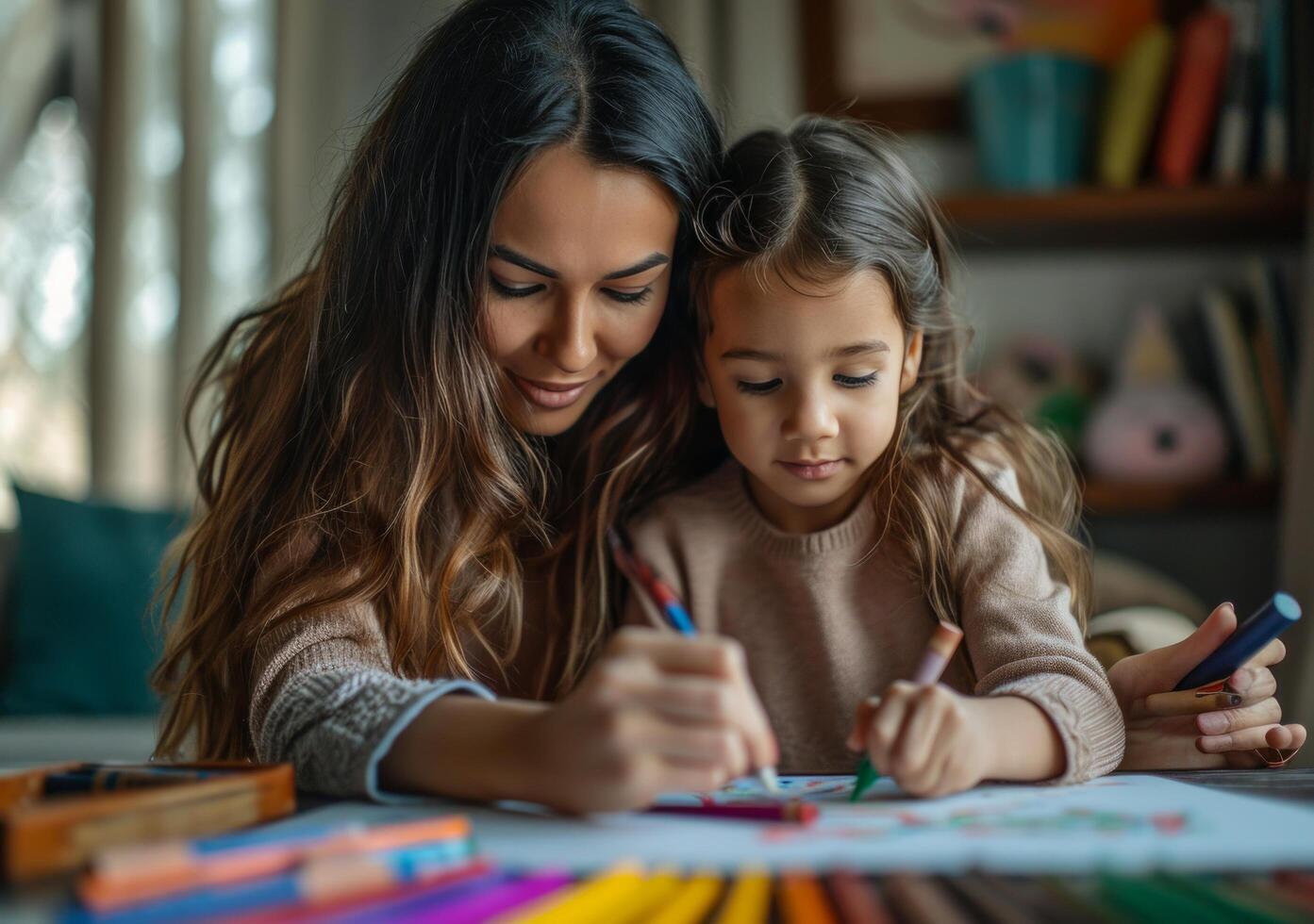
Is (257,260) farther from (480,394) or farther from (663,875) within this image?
(663,875)

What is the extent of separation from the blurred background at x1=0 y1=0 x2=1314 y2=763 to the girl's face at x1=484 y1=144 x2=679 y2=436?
0.78 meters

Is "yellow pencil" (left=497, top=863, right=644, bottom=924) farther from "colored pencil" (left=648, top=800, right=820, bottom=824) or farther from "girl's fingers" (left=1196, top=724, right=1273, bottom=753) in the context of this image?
"girl's fingers" (left=1196, top=724, right=1273, bottom=753)

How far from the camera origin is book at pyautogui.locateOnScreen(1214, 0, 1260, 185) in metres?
2.08

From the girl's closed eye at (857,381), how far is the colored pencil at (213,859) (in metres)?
0.53

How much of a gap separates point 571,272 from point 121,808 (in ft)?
1.83

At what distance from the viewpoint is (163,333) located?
286 cm

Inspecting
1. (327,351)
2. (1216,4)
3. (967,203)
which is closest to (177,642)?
(327,351)

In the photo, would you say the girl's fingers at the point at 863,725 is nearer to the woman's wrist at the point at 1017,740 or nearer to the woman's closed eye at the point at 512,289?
the woman's wrist at the point at 1017,740

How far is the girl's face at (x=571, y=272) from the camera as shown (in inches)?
37.2

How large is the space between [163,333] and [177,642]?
2033 millimetres

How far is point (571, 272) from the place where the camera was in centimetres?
95

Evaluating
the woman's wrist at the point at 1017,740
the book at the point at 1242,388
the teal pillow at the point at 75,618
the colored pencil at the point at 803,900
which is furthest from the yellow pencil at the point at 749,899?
the book at the point at 1242,388

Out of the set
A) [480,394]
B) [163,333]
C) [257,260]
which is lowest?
[480,394]

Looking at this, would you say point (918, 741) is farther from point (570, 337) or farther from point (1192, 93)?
point (1192, 93)
